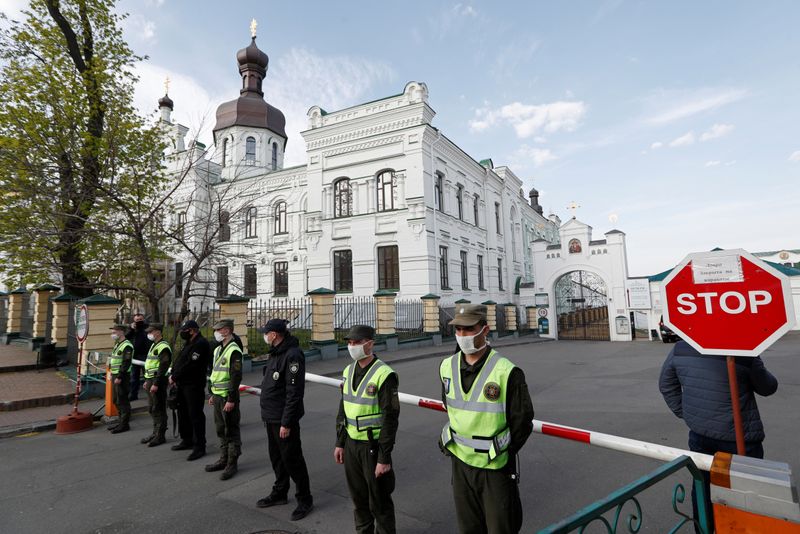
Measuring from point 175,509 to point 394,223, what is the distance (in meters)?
17.0

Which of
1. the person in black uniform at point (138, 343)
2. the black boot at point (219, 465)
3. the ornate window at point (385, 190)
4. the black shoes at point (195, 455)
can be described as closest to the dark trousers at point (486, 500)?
the black boot at point (219, 465)

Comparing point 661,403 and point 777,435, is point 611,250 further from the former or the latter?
point 777,435

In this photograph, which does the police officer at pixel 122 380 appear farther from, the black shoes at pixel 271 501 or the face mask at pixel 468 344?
the face mask at pixel 468 344

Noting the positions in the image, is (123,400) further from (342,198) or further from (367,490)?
(342,198)

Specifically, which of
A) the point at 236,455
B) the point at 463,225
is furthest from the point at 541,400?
the point at 463,225

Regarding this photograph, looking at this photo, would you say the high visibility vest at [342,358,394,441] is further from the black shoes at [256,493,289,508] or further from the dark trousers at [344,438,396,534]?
the black shoes at [256,493,289,508]

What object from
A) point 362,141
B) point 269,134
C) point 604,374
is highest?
point 269,134

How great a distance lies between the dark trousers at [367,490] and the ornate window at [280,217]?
77.0ft

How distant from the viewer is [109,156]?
11742mm

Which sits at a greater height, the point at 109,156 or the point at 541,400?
the point at 109,156

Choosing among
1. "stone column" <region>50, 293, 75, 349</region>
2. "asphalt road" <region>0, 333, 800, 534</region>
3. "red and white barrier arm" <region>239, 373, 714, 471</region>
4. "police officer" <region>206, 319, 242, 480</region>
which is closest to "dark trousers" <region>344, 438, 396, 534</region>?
"asphalt road" <region>0, 333, 800, 534</region>

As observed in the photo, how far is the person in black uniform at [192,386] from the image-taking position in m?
5.36

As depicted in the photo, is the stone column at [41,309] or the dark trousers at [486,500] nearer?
the dark trousers at [486,500]

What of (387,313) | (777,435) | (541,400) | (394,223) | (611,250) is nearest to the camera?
(777,435)
